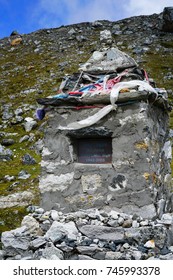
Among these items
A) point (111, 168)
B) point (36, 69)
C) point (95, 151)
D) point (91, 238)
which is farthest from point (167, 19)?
point (91, 238)

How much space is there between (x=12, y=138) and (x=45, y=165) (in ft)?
42.8

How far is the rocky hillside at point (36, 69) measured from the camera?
1618 centimetres

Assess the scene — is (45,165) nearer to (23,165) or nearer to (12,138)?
(23,165)

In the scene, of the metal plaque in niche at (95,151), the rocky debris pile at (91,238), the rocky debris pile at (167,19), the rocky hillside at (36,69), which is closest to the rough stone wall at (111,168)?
the metal plaque in niche at (95,151)

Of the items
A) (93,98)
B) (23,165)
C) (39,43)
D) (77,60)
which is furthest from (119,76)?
(39,43)

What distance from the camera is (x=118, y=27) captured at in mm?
41188

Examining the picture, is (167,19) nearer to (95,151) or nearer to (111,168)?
(95,151)

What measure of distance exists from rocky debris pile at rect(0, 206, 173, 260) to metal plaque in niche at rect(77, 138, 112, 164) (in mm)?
948

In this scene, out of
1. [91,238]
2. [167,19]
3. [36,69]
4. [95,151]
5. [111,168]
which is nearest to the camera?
[91,238]

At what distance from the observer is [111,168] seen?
8.94 metres

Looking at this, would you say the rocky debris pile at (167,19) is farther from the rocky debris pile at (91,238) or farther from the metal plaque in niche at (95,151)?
the rocky debris pile at (91,238)

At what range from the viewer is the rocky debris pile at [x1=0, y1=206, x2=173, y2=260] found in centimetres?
809

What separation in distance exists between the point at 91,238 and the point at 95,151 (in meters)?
1.63

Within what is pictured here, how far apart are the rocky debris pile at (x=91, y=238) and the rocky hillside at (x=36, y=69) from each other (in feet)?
14.6
